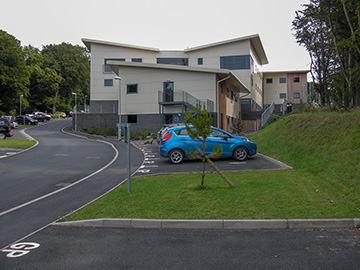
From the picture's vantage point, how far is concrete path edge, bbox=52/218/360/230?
6.03 metres

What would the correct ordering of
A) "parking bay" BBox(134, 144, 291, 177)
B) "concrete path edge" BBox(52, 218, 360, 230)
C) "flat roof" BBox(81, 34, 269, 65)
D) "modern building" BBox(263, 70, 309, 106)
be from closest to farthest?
1. "concrete path edge" BBox(52, 218, 360, 230)
2. "parking bay" BBox(134, 144, 291, 177)
3. "flat roof" BBox(81, 34, 269, 65)
4. "modern building" BBox(263, 70, 309, 106)

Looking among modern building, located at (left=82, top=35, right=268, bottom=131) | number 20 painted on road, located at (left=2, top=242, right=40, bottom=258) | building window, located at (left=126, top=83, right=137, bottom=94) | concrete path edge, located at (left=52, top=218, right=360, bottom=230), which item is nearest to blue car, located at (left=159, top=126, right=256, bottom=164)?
concrete path edge, located at (left=52, top=218, right=360, bottom=230)

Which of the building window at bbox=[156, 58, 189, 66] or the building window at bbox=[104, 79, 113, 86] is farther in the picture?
the building window at bbox=[156, 58, 189, 66]

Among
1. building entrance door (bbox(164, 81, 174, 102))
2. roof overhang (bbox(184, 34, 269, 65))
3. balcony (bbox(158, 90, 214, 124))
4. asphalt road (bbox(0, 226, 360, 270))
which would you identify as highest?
roof overhang (bbox(184, 34, 269, 65))

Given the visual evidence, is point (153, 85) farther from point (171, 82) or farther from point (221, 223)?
point (221, 223)

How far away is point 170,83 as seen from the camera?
34.1m

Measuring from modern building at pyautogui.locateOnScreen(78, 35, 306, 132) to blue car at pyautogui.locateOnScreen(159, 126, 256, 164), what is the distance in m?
15.9

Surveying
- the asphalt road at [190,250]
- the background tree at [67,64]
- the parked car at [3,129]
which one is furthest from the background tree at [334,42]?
the background tree at [67,64]

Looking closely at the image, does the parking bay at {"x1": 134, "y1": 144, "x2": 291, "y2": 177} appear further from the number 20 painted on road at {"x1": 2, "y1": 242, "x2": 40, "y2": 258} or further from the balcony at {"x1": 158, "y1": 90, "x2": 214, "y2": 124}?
the balcony at {"x1": 158, "y1": 90, "x2": 214, "y2": 124}

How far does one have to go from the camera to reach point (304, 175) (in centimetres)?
1008

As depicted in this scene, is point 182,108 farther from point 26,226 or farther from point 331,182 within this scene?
point 26,226

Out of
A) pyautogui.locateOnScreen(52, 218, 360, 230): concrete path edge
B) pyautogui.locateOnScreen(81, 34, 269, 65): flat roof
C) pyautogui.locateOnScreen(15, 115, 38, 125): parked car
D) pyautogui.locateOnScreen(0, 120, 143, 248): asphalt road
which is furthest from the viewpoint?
pyautogui.locateOnScreen(15, 115, 38, 125): parked car

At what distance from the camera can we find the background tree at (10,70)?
184 ft

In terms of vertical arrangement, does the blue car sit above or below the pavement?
above
